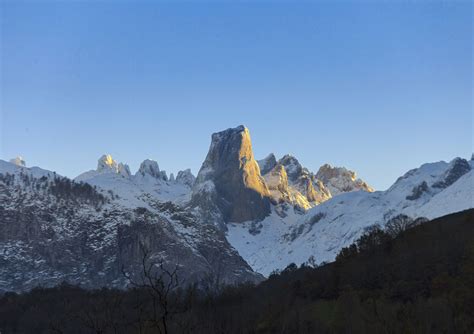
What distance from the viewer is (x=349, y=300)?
414 feet

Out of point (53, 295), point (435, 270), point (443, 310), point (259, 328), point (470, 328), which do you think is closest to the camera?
point (470, 328)

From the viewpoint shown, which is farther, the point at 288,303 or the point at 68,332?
the point at 288,303

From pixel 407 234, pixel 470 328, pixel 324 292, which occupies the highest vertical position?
pixel 407 234

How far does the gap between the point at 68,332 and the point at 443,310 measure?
75.7 metres

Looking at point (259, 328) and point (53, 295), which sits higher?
point (53, 295)

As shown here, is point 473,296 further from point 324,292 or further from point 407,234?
point 407,234

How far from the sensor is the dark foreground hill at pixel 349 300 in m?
106

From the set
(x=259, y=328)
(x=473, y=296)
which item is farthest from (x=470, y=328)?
(x=259, y=328)

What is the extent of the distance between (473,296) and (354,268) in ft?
153

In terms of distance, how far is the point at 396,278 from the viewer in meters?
139

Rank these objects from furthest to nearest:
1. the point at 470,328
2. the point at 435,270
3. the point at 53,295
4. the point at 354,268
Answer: the point at 53,295
the point at 354,268
the point at 435,270
the point at 470,328

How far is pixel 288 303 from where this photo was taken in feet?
456

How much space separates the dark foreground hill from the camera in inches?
4166

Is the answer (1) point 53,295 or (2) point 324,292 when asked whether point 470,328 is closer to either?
(2) point 324,292
